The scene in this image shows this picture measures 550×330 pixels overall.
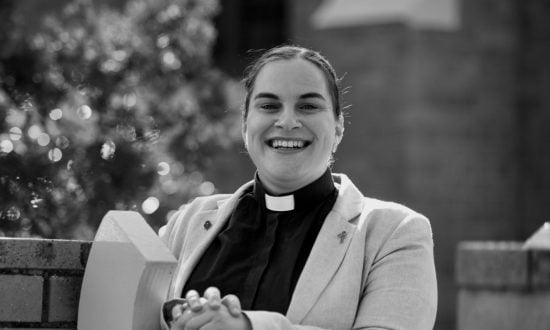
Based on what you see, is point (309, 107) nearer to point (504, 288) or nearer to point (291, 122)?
point (291, 122)

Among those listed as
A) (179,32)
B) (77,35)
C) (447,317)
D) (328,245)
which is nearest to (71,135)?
(77,35)

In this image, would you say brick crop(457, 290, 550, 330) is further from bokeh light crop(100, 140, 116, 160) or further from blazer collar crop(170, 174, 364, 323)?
blazer collar crop(170, 174, 364, 323)

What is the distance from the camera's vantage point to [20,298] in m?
3.07

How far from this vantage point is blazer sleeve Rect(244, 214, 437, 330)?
3.12 metres

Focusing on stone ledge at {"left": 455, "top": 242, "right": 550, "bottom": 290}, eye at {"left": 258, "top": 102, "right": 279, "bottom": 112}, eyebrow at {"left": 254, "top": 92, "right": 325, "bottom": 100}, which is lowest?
stone ledge at {"left": 455, "top": 242, "right": 550, "bottom": 290}

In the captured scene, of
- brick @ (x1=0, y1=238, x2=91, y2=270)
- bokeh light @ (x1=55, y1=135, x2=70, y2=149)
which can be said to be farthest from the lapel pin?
bokeh light @ (x1=55, y1=135, x2=70, y2=149)

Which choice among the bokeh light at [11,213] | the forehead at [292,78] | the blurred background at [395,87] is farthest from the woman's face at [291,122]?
the blurred background at [395,87]

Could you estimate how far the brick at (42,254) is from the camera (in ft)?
10.0

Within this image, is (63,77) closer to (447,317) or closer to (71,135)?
(71,135)

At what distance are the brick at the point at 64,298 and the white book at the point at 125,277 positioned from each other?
0.18 ft

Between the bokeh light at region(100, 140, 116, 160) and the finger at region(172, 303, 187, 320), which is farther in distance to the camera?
the bokeh light at region(100, 140, 116, 160)

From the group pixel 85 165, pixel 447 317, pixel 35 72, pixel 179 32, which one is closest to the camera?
pixel 85 165

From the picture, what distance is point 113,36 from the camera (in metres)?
7.30

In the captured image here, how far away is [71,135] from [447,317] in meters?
6.23
